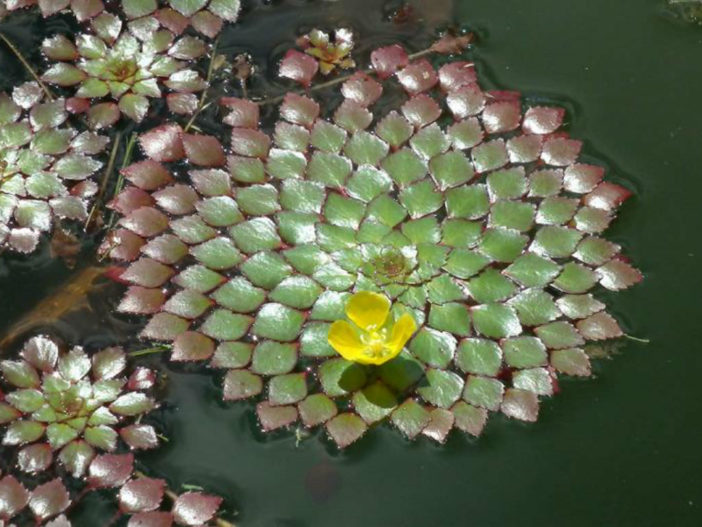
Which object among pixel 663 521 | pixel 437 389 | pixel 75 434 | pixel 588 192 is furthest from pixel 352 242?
pixel 663 521

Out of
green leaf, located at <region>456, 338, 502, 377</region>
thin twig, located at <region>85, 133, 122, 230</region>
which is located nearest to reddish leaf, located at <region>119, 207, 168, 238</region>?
thin twig, located at <region>85, 133, 122, 230</region>

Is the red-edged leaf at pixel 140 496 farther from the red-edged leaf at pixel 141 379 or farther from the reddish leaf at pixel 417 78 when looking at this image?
the reddish leaf at pixel 417 78

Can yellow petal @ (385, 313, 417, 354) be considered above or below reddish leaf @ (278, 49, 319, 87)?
below

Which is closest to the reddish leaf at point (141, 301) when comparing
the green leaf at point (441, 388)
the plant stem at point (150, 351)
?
the plant stem at point (150, 351)

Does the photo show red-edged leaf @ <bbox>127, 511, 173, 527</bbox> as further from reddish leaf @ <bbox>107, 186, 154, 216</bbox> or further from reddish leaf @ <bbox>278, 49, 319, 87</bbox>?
reddish leaf @ <bbox>278, 49, 319, 87</bbox>

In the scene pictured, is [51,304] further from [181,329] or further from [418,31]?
[418,31]

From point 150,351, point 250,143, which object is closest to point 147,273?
point 150,351
